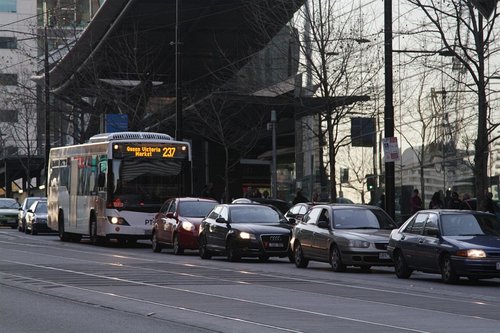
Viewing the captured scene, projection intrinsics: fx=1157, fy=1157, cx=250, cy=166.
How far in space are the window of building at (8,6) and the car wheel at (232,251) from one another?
4245 inches

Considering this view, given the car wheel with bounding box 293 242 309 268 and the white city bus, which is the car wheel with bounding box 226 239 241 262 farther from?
the white city bus

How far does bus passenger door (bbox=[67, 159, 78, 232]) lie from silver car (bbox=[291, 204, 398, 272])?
14.1 meters

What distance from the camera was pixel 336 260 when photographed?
84.0ft

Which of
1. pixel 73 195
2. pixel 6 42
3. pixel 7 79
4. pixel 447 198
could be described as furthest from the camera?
pixel 6 42

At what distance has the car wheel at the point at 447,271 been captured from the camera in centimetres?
2208

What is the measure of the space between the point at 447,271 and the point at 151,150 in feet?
52.6

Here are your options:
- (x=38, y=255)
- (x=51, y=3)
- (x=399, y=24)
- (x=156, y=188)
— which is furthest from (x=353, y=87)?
(x=51, y=3)

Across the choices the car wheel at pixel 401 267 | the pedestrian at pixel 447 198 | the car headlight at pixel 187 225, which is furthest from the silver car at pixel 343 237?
the pedestrian at pixel 447 198

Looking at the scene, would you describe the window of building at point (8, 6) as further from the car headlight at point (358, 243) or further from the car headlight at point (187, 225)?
the car headlight at point (358, 243)

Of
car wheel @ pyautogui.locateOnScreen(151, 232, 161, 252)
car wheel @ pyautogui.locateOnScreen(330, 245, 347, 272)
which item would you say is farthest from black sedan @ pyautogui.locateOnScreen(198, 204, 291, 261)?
car wheel @ pyautogui.locateOnScreen(151, 232, 161, 252)

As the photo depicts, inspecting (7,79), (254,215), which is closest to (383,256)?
(254,215)

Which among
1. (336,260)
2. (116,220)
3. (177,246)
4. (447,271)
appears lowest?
(447,271)

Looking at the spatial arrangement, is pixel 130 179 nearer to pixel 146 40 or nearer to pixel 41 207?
pixel 41 207

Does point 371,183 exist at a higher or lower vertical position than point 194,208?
higher
